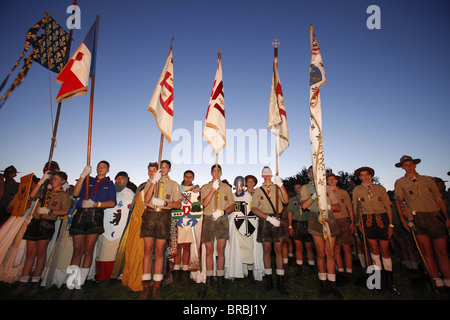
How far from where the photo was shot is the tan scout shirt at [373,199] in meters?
4.76

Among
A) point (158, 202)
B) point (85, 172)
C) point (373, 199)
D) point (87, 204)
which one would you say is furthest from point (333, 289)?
point (85, 172)

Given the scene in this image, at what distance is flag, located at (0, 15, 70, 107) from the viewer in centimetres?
520

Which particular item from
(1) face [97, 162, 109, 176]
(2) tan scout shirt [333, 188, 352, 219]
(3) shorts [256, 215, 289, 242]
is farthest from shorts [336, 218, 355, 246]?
(1) face [97, 162, 109, 176]

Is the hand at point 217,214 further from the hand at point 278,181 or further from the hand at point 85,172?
the hand at point 85,172

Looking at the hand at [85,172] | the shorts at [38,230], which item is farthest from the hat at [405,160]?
the shorts at [38,230]

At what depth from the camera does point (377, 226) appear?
182 inches

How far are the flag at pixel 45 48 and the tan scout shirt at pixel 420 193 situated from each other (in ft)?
31.0

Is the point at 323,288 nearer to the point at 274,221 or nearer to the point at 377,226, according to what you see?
the point at 274,221

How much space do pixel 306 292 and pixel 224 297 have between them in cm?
183

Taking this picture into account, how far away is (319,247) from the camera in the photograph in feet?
13.7

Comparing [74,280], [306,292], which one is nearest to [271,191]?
[306,292]

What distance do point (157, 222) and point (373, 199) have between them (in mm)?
5117
